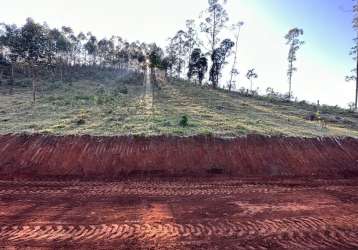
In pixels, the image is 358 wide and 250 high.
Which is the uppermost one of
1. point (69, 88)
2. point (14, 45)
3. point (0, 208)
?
point (14, 45)

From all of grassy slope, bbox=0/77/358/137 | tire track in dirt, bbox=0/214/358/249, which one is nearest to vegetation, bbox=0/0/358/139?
grassy slope, bbox=0/77/358/137

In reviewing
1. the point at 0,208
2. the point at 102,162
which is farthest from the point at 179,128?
the point at 0,208

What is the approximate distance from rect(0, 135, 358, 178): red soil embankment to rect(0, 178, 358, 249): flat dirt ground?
1424 mm

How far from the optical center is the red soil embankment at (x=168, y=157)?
16.0 meters

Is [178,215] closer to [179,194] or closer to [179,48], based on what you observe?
[179,194]

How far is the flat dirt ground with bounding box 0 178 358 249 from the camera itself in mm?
8453

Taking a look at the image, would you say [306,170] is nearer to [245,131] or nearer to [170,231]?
[245,131]

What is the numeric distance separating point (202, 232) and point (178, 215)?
1413 millimetres

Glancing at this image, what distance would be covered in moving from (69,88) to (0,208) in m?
34.9

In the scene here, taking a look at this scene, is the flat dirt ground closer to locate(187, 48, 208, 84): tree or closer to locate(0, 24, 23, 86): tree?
locate(0, 24, 23, 86): tree

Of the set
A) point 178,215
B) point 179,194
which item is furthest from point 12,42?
point 178,215

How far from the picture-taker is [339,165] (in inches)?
693

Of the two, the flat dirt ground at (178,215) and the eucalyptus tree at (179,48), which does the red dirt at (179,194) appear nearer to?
the flat dirt ground at (178,215)

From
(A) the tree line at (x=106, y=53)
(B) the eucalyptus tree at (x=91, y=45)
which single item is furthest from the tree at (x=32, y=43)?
(B) the eucalyptus tree at (x=91, y=45)
